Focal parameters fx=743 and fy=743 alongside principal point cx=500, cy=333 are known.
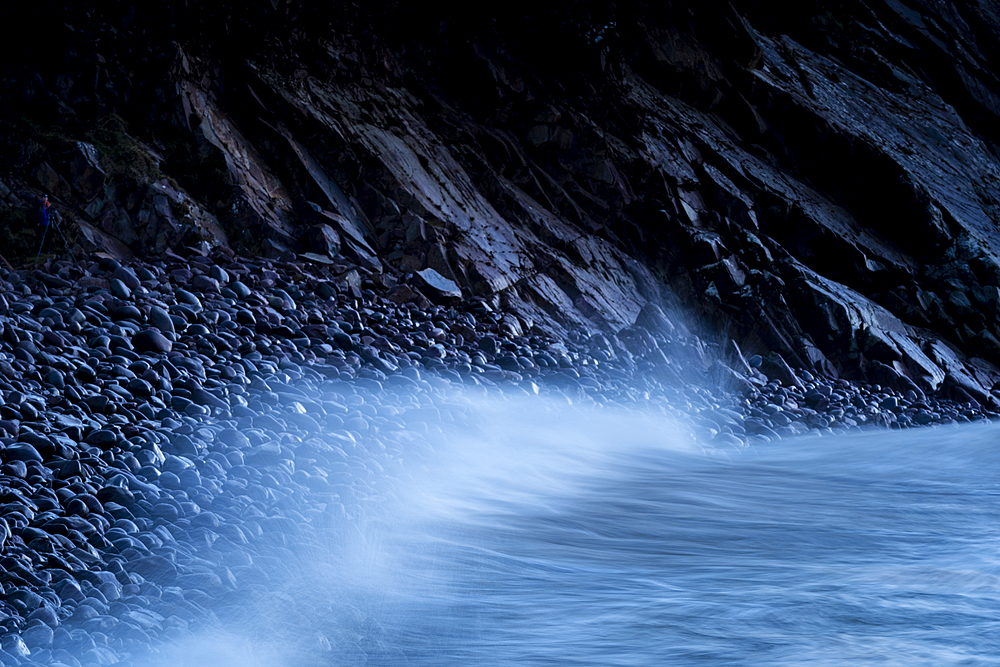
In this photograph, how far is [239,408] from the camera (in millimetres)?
5410

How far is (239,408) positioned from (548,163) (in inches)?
312

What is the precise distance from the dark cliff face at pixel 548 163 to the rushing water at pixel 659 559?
3446mm

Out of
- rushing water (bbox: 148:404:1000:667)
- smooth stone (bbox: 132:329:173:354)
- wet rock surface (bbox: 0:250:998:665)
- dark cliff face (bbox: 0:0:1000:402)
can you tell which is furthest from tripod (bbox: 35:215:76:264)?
rushing water (bbox: 148:404:1000:667)

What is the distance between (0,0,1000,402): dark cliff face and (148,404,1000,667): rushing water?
345 centimetres

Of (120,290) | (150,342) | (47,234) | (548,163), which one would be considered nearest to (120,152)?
(47,234)

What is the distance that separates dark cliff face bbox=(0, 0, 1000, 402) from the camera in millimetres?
8781

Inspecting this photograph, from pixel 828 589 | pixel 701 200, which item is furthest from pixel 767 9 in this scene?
pixel 828 589

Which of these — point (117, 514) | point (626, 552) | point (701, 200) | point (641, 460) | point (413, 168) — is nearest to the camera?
point (117, 514)

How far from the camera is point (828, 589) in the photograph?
13.1 ft

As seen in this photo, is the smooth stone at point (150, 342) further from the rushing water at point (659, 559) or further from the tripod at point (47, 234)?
the rushing water at point (659, 559)

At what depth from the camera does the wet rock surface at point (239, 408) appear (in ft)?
10.9

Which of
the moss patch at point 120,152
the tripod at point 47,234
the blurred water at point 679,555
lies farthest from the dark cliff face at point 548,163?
the blurred water at point 679,555

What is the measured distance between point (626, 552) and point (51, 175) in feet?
23.7

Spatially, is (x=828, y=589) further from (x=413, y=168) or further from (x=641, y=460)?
(x=413, y=168)
